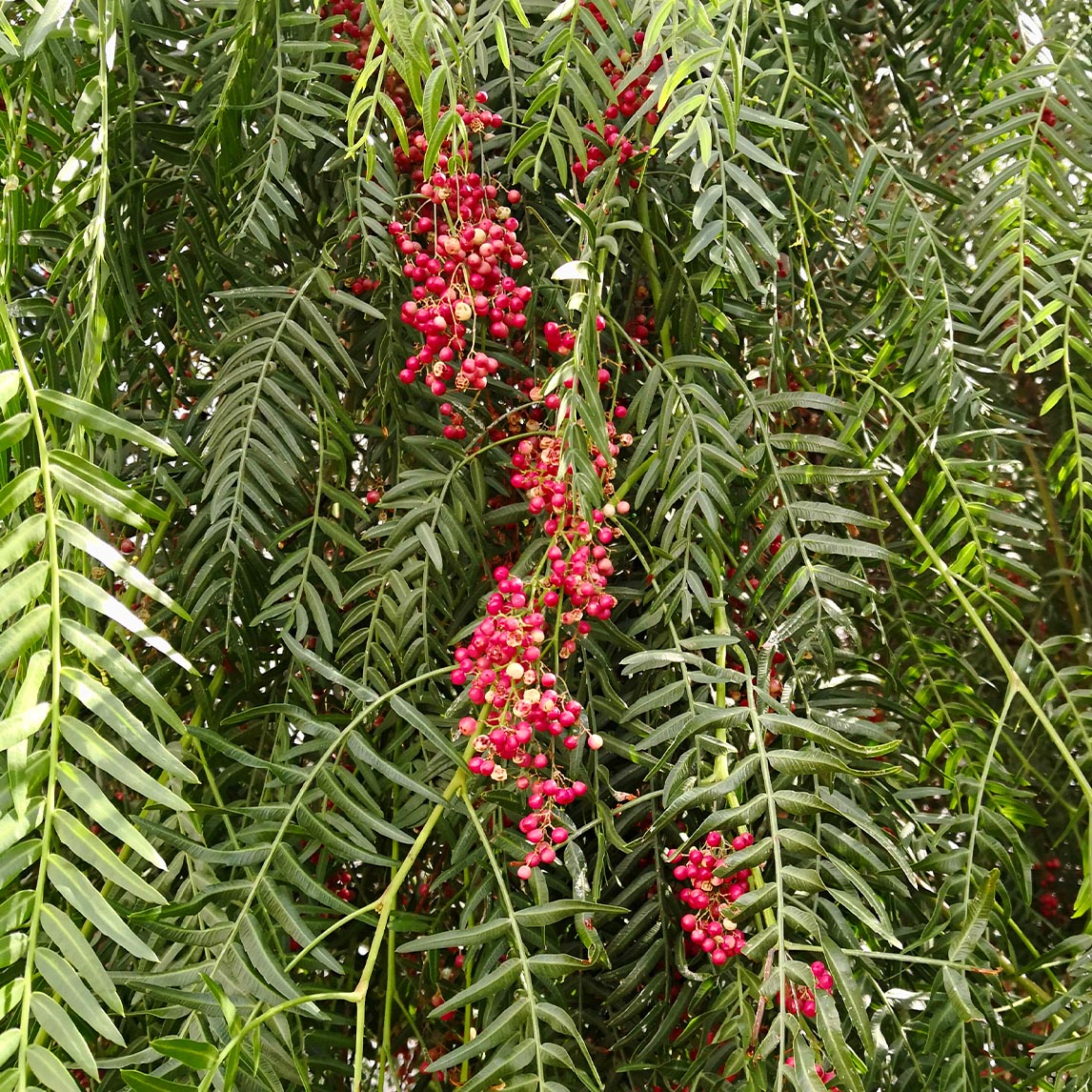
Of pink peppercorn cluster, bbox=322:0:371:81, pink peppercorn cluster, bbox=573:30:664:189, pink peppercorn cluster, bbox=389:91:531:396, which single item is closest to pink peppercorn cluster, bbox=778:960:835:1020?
pink peppercorn cluster, bbox=389:91:531:396

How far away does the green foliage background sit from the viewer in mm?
673

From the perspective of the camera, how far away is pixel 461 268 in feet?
2.79

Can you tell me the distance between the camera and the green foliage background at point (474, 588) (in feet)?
2.21

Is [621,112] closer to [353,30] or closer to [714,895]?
[353,30]

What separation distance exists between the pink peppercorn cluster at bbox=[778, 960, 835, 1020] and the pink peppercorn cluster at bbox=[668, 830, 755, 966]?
52mm

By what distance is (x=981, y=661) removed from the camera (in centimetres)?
146

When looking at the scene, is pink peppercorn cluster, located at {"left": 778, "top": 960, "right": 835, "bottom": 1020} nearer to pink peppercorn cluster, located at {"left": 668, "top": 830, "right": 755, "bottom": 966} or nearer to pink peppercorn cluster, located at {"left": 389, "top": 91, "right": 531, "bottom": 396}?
pink peppercorn cluster, located at {"left": 668, "top": 830, "right": 755, "bottom": 966}

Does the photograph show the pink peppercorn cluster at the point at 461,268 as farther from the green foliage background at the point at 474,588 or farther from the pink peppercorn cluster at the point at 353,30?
the pink peppercorn cluster at the point at 353,30

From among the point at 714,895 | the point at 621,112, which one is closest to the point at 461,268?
the point at 621,112

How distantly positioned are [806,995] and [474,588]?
431mm

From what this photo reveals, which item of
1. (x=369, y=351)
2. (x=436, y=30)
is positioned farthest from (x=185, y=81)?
(x=436, y=30)

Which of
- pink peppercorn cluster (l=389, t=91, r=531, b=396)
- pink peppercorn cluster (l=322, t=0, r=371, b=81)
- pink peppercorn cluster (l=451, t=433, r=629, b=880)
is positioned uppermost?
pink peppercorn cluster (l=322, t=0, r=371, b=81)

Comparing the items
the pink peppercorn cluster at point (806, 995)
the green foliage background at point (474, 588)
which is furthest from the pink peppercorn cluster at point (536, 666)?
the pink peppercorn cluster at point (806, 995)

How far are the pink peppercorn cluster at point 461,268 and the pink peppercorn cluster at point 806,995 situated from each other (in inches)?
18.8
